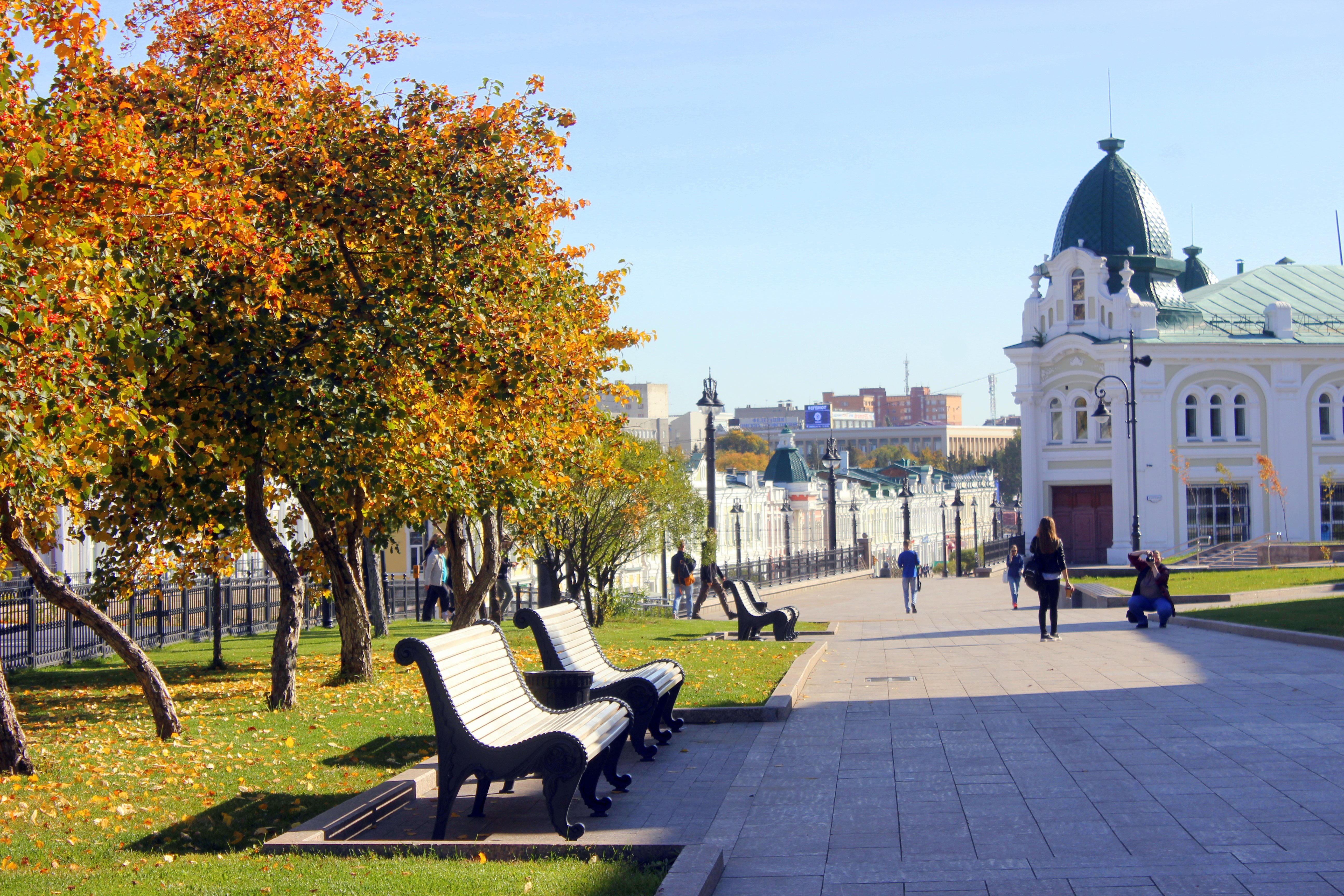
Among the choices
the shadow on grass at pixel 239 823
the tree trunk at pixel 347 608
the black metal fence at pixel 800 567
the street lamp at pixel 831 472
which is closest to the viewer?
the shadow on grass at pixel 239 823

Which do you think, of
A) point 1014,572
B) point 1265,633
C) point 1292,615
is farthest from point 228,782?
point 1014,572

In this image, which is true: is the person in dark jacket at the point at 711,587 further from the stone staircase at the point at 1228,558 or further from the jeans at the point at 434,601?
the stone staircase at the point at 1228,558

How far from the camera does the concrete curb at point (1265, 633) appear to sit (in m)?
14.1

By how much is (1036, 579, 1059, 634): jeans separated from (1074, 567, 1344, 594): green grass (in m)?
9.45

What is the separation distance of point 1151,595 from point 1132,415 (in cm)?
2521

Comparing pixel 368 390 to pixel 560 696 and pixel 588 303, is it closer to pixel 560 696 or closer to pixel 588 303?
pixel 560 696

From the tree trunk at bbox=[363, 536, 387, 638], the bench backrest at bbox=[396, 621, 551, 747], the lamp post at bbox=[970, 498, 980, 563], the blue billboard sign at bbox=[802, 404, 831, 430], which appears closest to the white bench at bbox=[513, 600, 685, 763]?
the bench backrest at bbox=[396, 621, 551, 747]

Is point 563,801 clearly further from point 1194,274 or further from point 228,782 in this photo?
point 1194,274

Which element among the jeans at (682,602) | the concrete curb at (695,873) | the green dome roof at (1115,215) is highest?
the green dome roof at (1115,215)

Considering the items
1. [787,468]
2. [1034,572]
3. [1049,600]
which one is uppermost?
[787,468]

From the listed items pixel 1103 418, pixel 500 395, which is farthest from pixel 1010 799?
pixel 1103 418

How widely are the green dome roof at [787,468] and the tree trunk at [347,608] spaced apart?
65949mm

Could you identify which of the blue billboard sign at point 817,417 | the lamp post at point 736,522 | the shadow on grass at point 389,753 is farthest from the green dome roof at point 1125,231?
the blue billboard sign at point 817,417

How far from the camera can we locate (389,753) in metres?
8.80
